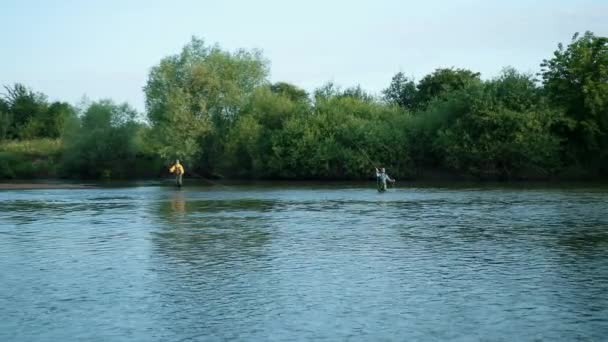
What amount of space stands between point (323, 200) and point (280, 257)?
23475 mm

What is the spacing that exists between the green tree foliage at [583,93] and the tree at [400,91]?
145ft

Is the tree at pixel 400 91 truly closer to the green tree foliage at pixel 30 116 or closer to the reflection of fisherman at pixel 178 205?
the green tree foliage at pixel 30 116

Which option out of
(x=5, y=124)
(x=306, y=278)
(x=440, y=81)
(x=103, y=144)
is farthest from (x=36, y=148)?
(x=306, y=278)

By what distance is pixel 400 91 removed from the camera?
415 feet

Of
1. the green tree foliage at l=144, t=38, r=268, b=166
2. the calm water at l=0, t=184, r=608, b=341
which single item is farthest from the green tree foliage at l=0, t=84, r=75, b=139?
the calm water at l=0, t=184, r=608, b=341

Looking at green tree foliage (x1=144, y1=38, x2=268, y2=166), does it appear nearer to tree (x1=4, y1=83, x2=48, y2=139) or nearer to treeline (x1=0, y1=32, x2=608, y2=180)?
treeline (x1=0, y1=32, x2=608, y2=180)

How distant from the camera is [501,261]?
17.6 m

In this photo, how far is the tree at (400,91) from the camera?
395ft

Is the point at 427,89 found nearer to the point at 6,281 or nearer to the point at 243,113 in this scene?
the point at 243,113

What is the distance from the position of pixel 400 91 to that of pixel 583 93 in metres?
56.7

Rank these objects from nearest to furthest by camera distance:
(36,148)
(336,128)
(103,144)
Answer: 1. (336,128)
2. (103,144)
3. (36,148)

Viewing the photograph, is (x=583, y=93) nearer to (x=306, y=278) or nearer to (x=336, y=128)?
(x=336, y=128)

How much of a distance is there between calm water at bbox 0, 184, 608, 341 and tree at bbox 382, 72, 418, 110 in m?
91.1

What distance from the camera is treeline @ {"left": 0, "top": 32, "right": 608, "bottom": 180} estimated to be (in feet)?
234
